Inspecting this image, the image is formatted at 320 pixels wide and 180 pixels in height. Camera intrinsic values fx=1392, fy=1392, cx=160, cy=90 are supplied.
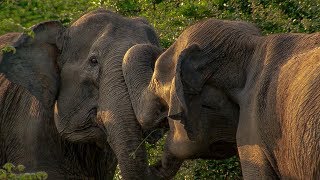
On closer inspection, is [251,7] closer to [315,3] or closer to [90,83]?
[315,3]

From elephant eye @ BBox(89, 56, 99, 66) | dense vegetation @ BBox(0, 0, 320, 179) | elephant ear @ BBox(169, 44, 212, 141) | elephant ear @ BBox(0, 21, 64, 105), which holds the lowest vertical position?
dense vegetation @ BBox(0, 0, 320, 179)

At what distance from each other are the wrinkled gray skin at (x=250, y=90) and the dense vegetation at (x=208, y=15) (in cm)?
243

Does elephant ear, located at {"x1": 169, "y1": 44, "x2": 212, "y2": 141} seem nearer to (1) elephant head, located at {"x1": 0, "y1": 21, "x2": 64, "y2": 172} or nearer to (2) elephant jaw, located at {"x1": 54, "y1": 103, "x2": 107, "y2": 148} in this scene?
(2) elephant jaw, located at {"x1": 54, "y1": 103, "x2": 107, "y2": 148}

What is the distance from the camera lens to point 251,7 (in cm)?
1266

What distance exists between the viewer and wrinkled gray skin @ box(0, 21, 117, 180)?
35.1 ft

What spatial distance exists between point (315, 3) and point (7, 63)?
10.7 ft

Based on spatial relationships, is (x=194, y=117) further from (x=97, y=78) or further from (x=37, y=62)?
(x=37, y=62)

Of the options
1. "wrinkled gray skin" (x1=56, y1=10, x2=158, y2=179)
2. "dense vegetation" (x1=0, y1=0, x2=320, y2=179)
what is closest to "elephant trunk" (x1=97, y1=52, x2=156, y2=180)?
"wrinkled gray skin" (x1=56, y1=10, x2=158, y2=179)

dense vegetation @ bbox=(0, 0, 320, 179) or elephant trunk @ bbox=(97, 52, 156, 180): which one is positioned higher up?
elephant trunk @ bbox=(97, 52, 156, 180)

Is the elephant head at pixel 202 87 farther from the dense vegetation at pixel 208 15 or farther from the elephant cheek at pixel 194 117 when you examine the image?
the dense vegetation at pixel 208 15

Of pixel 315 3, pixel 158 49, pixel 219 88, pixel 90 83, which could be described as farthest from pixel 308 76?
pixel 315 3

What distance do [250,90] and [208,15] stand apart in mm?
4468


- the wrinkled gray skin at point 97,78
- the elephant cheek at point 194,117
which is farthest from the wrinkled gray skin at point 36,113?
the elephant cheek at point 194,117

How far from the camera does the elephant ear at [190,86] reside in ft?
27.6
